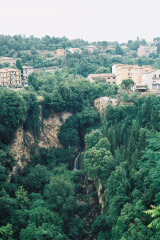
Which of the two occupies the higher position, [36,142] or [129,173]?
[36,142]

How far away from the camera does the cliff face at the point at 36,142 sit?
34250mm

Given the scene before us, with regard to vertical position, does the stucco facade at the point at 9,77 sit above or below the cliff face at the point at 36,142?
above

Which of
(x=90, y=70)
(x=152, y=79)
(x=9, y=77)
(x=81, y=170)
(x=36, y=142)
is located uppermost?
(x=90, y=70)

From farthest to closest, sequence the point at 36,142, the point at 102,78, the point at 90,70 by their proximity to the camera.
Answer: the point at 90,70
the point at 102,78
the point at 36,142

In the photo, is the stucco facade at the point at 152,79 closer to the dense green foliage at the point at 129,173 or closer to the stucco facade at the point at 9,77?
the dense green foliage at the point at 129,173

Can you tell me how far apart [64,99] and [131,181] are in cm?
2090

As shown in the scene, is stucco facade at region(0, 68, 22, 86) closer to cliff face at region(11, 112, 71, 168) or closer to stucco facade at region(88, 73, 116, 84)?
stucco facade at region(88, 73, 116, 84)

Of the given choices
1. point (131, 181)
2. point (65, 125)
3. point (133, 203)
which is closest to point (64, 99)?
point (65, 125)

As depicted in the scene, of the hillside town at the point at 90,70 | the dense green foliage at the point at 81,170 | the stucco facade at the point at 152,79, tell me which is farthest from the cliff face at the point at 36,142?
the stucco facade at the point at 152,79

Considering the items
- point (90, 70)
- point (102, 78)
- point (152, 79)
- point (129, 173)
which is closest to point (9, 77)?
point (102, 78)

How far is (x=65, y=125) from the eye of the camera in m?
42.4

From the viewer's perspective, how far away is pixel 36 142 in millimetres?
38438

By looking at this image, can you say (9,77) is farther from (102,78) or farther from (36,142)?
(36,142)

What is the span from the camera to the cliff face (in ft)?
112
